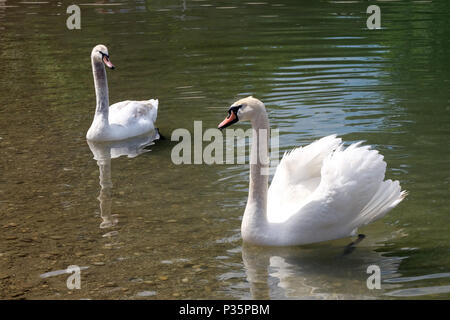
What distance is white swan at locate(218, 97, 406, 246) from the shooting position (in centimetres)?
677

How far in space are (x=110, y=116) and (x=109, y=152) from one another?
979 mm

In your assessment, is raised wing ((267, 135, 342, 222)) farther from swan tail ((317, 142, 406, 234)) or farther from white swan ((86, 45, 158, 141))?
white swan ((86, 45, 158, 141))

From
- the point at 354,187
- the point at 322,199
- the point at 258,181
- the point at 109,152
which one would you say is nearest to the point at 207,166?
the point at 109,152

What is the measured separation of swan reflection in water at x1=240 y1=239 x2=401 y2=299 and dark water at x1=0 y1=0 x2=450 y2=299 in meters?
0.02

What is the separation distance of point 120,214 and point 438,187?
3.52 m

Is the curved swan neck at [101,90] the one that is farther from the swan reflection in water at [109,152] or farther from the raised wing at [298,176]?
the raised wing at [298,176]

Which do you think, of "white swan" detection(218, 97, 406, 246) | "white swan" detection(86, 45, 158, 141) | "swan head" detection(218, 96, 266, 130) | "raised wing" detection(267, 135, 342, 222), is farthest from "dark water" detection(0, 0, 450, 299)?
"swan head" detection(218, 96, 266, 130)

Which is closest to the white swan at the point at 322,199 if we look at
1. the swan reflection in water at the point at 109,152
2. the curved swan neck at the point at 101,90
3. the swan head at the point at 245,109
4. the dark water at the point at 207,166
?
the swan head at the point at 245,109

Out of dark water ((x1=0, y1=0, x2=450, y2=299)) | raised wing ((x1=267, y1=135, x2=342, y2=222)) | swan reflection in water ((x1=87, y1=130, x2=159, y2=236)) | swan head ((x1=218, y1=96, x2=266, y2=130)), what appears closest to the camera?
dark water ((x1=0, y1=0, x2=450, y2=299))

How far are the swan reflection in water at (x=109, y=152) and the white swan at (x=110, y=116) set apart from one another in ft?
0.31

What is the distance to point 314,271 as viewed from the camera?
21.6ft

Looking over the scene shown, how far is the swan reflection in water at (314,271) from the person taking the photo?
20.4ft
